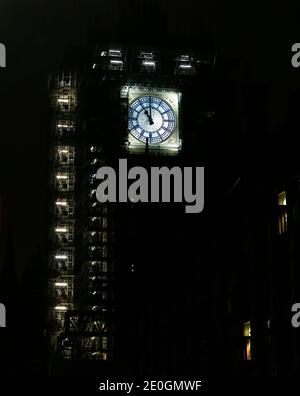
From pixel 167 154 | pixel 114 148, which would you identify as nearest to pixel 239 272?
pixel 114 148

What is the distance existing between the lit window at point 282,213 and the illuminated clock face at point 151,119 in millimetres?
79460

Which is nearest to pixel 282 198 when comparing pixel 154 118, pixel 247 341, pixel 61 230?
pixel 247 341

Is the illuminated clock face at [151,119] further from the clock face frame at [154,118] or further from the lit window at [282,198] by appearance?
the lit window at [282,198]

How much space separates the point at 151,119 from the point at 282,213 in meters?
84.6

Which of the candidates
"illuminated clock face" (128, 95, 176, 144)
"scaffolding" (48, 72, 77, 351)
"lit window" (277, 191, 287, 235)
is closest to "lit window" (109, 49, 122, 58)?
"scaffolding" (48, 72, 77, 351)

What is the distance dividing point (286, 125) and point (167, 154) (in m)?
81.1

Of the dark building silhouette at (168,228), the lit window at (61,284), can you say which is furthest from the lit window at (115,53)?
the lit window at (61,284)

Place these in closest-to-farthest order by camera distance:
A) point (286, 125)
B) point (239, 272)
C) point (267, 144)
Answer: point (286, 125)
point (267, 144)
point (239, 272)

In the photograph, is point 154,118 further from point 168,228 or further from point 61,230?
point 168,228

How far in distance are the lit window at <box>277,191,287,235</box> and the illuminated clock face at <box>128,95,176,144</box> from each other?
79.5m

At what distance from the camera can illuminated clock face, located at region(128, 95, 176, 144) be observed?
5202 inches

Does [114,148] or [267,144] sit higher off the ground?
[114,148]
